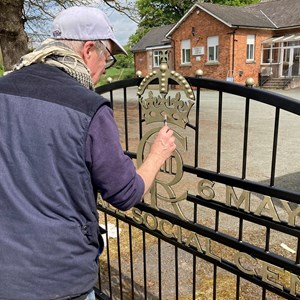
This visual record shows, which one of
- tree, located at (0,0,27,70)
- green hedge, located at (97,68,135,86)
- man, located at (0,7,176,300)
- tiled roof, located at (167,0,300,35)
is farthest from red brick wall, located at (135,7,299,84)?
man, located at (0,7,176,300)

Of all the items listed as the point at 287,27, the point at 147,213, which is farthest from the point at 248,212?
the point at 287,27

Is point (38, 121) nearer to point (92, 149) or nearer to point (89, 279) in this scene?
point (92, 149)

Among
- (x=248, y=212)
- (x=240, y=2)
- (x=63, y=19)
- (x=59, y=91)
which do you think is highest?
(x=240, y=2)

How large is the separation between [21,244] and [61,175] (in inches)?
12.7

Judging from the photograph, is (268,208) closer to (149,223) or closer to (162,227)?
(162,227)

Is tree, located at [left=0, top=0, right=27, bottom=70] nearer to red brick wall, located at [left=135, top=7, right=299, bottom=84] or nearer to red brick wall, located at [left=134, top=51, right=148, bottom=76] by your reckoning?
red brick wall, located at [left=135, top=7, right=299, bottom=84]

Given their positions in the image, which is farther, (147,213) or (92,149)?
(147,213)

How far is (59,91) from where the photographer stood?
133cm

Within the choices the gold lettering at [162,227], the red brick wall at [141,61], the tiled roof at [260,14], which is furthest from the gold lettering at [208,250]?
the red brick wall at [141,61]

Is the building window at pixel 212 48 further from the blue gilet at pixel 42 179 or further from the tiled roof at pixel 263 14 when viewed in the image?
the blue gilet at pixel 42 179

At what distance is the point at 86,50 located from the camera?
153 cm

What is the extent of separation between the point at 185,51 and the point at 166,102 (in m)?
25.9

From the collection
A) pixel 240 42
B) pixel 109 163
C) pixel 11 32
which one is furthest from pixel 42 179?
pixel 240 42

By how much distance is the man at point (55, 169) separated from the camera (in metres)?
1.31
